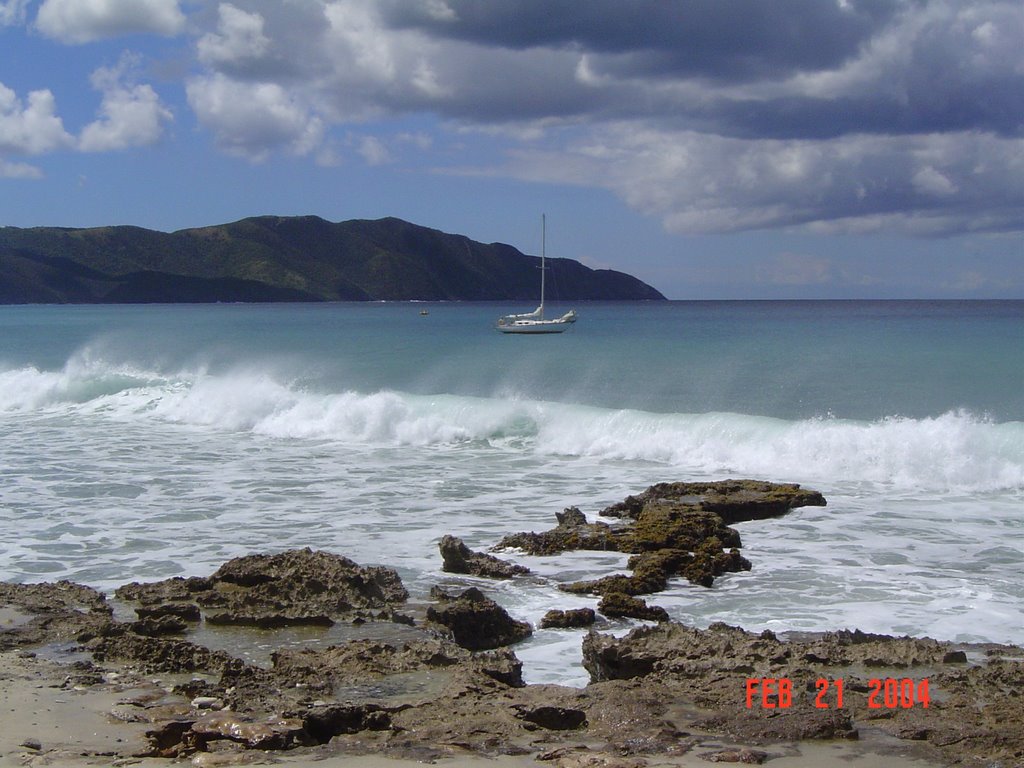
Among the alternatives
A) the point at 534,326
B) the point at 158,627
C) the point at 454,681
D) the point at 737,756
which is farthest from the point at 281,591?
the point at 534,326

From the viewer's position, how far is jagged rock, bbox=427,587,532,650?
8.67 m

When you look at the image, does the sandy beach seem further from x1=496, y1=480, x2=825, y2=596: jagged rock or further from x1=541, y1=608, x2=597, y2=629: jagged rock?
x1=496, y1=480, x2=825, y2=596: jagged rock

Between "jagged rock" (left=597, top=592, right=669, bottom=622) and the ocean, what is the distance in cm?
28

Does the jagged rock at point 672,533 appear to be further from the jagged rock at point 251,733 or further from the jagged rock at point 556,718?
the jagged rock at point 251,733

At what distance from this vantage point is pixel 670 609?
9906 mm

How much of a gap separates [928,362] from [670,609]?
128 feet

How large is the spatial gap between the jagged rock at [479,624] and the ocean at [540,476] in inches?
7.6

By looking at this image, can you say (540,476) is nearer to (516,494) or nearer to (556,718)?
(516,494)

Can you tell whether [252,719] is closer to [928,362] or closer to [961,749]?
[961,749]

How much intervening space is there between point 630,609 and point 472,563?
2309 millimetres

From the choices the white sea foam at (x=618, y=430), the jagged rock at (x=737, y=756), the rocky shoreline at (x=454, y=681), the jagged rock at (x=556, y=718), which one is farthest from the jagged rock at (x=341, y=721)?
the white sea foam at (x=618, y=430)

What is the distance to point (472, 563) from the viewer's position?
1125 centimetres

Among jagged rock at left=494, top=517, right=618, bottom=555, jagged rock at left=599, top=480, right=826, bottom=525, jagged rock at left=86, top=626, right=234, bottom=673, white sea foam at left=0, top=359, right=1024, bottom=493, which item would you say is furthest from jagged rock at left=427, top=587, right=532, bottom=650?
white sea foam at left=0, top=359, right=1024, bottom=493

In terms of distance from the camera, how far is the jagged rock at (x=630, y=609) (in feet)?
30.8
